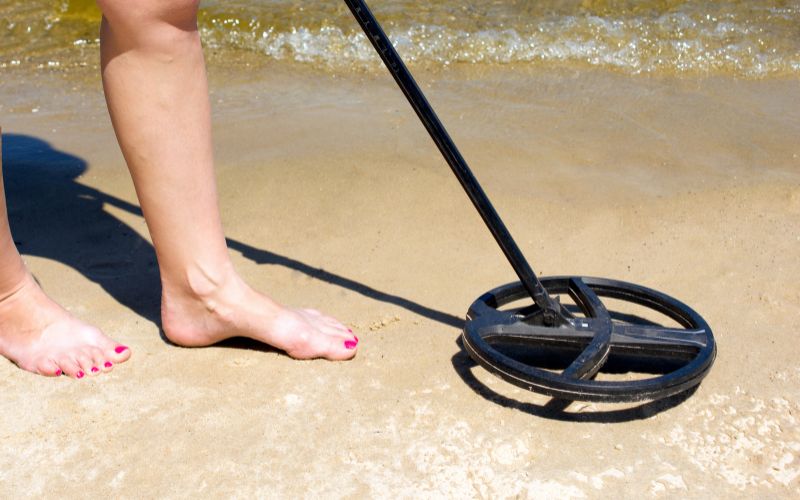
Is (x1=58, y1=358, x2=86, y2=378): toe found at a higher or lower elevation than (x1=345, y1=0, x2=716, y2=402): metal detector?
lower

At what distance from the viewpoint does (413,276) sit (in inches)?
92.3

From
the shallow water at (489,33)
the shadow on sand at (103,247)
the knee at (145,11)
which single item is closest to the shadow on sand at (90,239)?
the shadow on sand at (103,247)

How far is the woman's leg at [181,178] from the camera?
1756 millimetres

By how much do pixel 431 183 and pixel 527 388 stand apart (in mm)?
1212

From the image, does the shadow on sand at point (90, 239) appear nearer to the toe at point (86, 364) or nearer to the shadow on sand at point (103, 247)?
the shadow on sand at point (103, 247)

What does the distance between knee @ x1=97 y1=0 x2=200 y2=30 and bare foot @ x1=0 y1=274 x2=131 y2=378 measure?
674 millimetres

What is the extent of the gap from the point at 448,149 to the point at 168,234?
0.59 meters

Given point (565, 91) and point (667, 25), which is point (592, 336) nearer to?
point (565, 91)

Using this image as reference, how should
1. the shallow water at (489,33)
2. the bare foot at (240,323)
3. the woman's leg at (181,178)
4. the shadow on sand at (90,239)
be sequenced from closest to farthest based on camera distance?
the woman's leg at (181,178) < the bare foot at (240,323) < the shadow on sand at (90,239) < the shallow water at (489,33)

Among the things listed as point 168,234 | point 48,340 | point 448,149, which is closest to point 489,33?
point 448,149

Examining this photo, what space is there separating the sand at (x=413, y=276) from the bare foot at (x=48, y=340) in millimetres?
34

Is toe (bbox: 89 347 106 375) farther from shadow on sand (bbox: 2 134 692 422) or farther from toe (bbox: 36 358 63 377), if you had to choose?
shadow on sand (bbox: 2 134 692 422)

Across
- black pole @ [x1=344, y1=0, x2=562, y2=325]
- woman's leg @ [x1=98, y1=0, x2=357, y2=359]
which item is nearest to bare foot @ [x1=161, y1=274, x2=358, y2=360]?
woman's leg @ [x1=98, y1=0, x2=357, y2=359]

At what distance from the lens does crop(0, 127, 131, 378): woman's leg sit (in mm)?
1925
